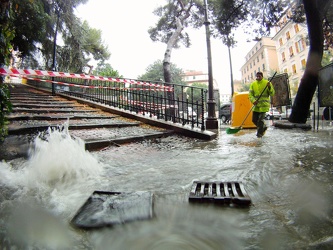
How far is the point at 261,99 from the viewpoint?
20.7 feet

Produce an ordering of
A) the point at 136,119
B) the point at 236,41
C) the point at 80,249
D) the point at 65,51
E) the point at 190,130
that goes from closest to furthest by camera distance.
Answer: the point at 80,249 < the point at 190,130 < the point at 136,119 < the point at 236,41 < the point at 65,51

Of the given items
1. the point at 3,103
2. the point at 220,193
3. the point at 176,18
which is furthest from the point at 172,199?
the point at 176,18

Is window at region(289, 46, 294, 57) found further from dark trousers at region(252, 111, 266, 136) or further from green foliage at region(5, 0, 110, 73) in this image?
dark trousers at region(252, 111, 266, 136)

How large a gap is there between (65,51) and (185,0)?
1106cm

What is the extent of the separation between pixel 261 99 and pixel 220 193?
500 centimetres

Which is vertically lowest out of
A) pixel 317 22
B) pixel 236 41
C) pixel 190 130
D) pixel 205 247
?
pixel 205 247

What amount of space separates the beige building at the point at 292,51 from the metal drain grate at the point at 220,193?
37917 millimetres

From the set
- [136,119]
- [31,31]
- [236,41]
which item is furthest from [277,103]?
[31,31]

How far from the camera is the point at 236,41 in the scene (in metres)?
12.6

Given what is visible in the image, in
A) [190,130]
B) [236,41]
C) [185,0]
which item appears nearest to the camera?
[190,130]

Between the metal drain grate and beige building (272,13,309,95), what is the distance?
37.9 m

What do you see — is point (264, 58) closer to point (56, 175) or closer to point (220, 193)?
point (220, 193)

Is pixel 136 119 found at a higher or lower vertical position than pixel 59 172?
higher

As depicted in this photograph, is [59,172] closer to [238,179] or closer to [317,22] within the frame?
[238,179]
